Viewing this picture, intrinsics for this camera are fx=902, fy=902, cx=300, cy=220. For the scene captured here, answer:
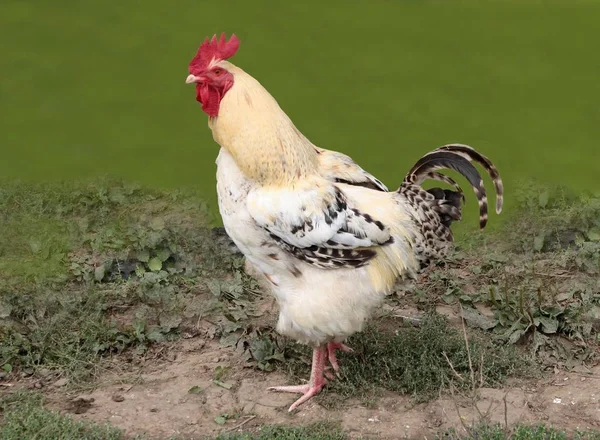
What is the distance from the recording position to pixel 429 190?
509cm

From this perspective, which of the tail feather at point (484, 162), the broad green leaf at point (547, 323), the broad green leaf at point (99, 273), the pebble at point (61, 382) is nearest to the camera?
the tail feather at point (484, 162)

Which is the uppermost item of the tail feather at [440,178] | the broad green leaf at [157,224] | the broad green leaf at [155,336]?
the tail feather at [440,178]

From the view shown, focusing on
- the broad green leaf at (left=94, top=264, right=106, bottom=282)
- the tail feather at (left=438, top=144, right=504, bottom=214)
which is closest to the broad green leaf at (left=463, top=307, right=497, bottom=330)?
the tail feather at (left=438, top=144, right=504, bottom=214)

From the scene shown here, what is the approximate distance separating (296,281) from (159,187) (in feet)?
9.10

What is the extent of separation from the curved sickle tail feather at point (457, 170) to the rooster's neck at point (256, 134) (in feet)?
2.35

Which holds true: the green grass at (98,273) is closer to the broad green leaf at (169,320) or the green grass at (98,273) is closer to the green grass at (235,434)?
the broad green leaf at (169,320)

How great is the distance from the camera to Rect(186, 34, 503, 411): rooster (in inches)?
184

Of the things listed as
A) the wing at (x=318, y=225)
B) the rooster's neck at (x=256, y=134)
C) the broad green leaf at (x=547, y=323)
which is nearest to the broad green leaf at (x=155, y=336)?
the wing at (x=318, y=225)

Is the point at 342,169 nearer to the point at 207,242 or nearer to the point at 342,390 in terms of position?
the point at 342,390

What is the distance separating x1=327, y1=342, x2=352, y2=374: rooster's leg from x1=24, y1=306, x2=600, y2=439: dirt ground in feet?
1.02

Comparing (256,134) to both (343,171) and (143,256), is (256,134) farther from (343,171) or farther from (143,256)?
(143,256)

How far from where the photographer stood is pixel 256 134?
4660 millimetres

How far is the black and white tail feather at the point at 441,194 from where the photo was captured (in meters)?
4.87

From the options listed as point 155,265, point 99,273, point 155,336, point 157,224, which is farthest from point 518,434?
point 157,224
